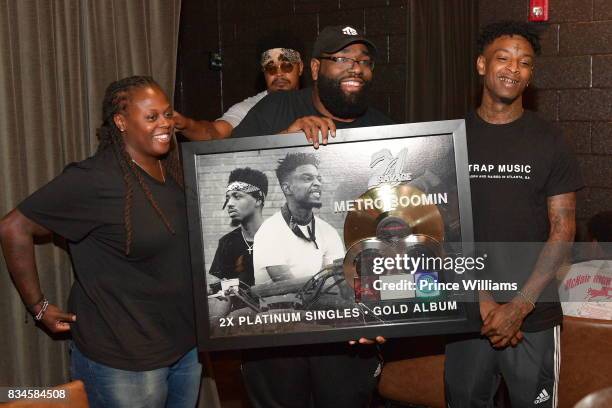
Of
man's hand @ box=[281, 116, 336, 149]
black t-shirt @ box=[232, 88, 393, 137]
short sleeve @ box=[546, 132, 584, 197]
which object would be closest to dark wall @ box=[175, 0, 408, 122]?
black t-shirt @ box=[232, 88, 393, 137]

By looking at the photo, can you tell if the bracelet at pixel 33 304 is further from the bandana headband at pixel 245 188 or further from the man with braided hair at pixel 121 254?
the bandana headband at pixel 245 188

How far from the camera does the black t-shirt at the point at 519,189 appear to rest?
7.18 ft

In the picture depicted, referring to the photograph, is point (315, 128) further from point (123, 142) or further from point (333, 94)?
point (123, 142)

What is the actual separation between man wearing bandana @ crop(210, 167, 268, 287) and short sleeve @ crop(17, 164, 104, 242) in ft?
1.13

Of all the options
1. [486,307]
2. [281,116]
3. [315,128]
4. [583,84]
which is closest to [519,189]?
[486,307]

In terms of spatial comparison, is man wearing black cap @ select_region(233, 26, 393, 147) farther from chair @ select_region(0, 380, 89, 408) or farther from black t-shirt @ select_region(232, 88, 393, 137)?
chair @ select_region(0, 380, 89, 408)

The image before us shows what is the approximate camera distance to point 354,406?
2.34 meters

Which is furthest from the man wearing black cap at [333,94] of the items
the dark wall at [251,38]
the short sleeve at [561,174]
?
the dark wall at [251,38]

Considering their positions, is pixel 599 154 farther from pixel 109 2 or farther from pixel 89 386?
pixel 89 386

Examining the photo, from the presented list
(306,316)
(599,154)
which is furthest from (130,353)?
(599,154)

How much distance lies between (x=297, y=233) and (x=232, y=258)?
20cm

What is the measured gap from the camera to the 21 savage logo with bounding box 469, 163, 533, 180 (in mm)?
2186

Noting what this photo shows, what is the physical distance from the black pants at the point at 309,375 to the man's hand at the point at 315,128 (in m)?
0.71

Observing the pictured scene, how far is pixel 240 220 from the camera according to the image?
200 cm
